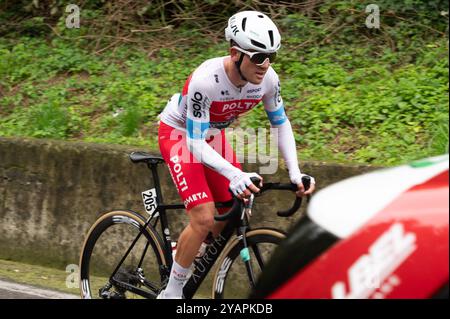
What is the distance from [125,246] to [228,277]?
149 centimetres

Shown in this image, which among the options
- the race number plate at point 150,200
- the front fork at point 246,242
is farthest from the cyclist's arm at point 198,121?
the race number plate at point 150,200

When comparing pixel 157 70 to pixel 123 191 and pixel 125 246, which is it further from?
pixel 125 246

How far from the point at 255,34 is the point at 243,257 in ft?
4.27

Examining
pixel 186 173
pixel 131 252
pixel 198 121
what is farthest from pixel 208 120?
pixel 131 252

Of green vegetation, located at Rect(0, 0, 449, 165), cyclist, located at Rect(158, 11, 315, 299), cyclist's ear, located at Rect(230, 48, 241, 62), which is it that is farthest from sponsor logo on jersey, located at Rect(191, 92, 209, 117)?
green vegetation, located at Rect(0, 0, 449, 165)

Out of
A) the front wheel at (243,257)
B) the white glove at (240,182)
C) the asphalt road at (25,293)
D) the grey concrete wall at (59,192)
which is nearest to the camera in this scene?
the white glove at (240,182)

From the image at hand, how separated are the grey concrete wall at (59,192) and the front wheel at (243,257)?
159 cm

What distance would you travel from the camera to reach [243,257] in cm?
500

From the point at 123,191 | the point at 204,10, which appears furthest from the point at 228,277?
the point at 204,10

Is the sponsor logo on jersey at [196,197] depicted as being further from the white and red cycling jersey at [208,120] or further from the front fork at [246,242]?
the front fork at [246,242]

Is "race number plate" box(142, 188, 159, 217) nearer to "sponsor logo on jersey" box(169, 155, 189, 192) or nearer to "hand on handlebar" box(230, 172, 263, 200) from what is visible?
"sponsor logo on jersey" box(169, 155, 189, 192)

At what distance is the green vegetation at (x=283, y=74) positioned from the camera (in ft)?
25.0
